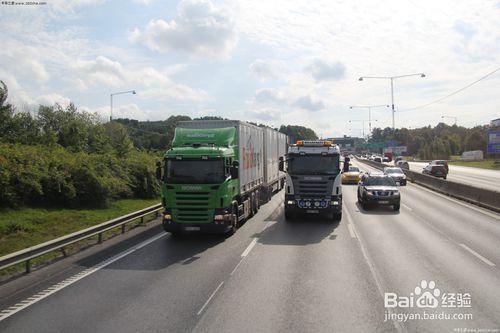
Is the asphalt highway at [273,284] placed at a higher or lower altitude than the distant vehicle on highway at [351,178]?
lower

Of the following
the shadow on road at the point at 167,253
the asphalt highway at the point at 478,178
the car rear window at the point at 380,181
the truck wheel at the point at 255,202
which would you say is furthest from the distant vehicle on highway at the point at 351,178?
the shadow on road at the point at 167,253

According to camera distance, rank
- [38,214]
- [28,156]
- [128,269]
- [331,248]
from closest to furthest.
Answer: [128,269] → [331,248] → [38,214] → [28,156]

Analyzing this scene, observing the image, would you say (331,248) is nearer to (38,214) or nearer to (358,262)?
(358,262)

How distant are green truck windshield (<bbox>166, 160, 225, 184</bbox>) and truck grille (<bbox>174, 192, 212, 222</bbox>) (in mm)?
406

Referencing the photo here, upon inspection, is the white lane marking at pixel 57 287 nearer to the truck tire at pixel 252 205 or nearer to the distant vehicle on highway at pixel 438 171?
the truck tire at pixel 252 205

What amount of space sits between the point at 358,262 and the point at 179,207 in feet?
18.9

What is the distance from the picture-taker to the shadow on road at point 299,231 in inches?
567

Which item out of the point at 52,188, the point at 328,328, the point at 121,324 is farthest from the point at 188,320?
the point at 52,188

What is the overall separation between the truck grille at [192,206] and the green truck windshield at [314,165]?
545 cm

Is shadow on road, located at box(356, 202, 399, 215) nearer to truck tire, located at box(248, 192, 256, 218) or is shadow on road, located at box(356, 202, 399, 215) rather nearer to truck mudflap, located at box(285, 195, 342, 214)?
truck mudflap, located at box(285, 195, 342, 214)

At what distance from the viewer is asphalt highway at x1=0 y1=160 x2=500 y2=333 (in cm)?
715

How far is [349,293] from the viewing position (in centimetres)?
863

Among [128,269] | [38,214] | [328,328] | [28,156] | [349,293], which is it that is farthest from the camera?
[28,156]

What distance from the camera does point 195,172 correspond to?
14.5 meters
